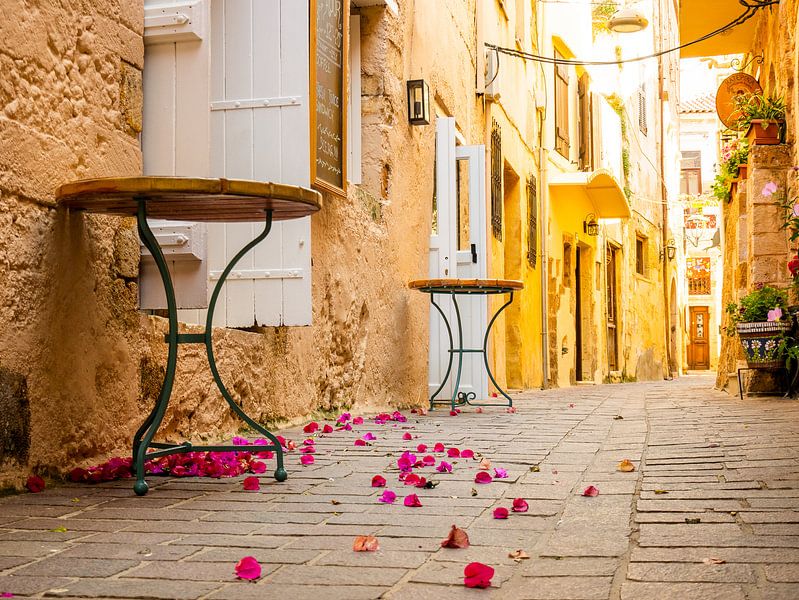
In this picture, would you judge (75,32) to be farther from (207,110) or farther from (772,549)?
(772,549)

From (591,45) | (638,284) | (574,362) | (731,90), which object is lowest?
(574,362)

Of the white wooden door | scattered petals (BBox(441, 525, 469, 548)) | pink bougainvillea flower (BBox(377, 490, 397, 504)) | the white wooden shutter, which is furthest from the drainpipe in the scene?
scattered petals (BBox(441, 525, 469, 548))

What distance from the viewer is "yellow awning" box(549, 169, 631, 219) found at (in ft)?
43.5

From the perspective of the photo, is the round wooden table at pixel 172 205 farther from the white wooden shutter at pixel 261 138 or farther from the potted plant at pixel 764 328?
the potted plant at pixel 764 328

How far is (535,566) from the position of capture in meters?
1.92

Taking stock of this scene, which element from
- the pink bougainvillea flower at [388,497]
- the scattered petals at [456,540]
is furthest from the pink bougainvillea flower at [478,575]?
the pink bougainvillea flower at [388,497]

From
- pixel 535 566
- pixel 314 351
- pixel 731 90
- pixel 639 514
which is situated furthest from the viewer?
pixel 731 90

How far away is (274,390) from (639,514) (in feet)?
8.41

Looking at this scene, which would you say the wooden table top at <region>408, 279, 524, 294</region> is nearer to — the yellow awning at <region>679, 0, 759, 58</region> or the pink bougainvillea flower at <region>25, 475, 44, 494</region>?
the pink bougainvillea flower at <region>25, 475, 44, 494</region>

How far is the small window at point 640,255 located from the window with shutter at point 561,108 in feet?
19.4

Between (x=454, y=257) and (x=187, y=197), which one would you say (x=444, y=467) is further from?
(x=454, y=257)

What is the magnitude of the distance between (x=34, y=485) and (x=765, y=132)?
7343 millimetres

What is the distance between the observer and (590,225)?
1527cm

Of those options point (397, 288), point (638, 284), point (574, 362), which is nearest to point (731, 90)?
point (397, 288)
